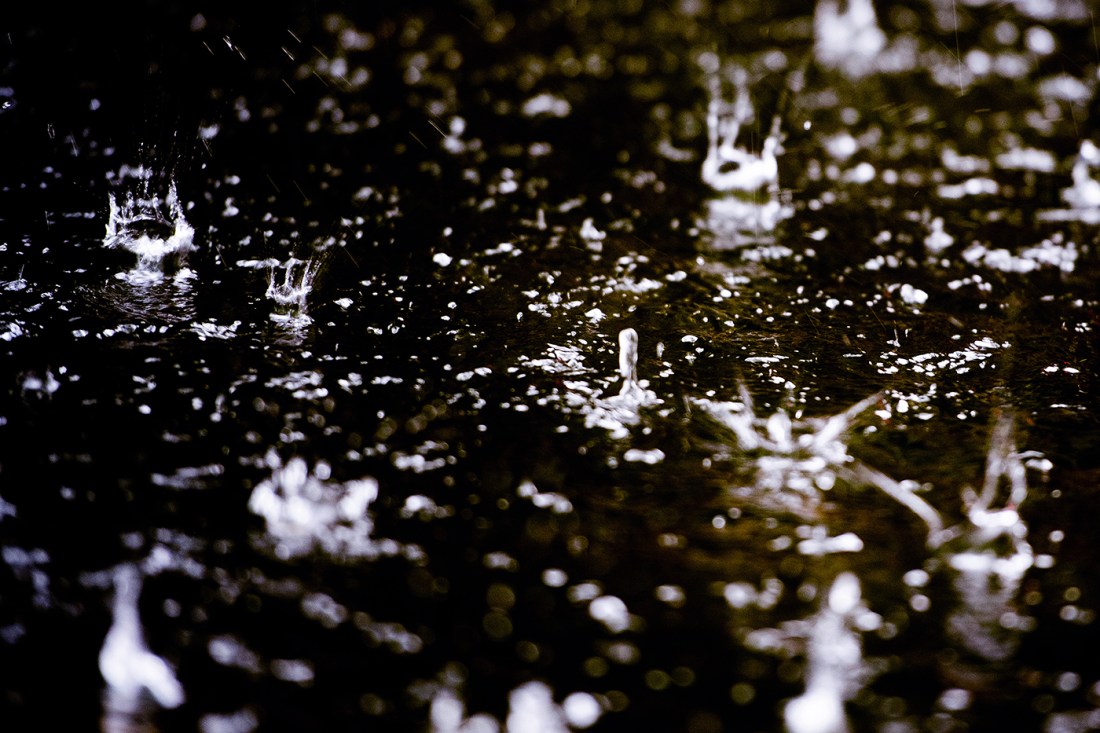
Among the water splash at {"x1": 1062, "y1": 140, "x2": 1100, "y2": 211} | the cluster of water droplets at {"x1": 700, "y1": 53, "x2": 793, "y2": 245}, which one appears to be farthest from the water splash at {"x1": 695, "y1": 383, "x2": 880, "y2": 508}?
the water splash at {"x1": 1062, "y1": 140, "x2": 1100, "y2": 211}

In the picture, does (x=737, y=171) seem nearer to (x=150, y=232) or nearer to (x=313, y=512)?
(x=150, y=232)

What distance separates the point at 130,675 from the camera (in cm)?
136

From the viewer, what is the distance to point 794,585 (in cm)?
161

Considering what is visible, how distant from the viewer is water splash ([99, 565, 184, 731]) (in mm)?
1314

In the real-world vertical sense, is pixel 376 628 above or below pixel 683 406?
below

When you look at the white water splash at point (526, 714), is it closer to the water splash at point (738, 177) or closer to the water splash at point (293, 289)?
the water splash at point (293, 289)

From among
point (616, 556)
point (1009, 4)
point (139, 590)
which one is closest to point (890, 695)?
point (616, 556)

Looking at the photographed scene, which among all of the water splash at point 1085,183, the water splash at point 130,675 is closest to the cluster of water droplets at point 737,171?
the water splash at point 1085,183

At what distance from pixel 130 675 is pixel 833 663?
3.61 feet

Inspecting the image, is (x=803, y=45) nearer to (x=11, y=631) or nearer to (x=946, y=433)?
(x=946, y=433)

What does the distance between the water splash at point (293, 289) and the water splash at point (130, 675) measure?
3.34 ft

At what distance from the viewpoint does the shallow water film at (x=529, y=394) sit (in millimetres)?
1429

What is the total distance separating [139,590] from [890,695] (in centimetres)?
123

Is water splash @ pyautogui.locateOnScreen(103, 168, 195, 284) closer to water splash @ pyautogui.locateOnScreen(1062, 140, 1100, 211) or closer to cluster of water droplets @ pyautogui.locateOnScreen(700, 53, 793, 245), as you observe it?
cluster of water droplets @ pyautogui.locateOnScreen(700, 53, 793, 245)
